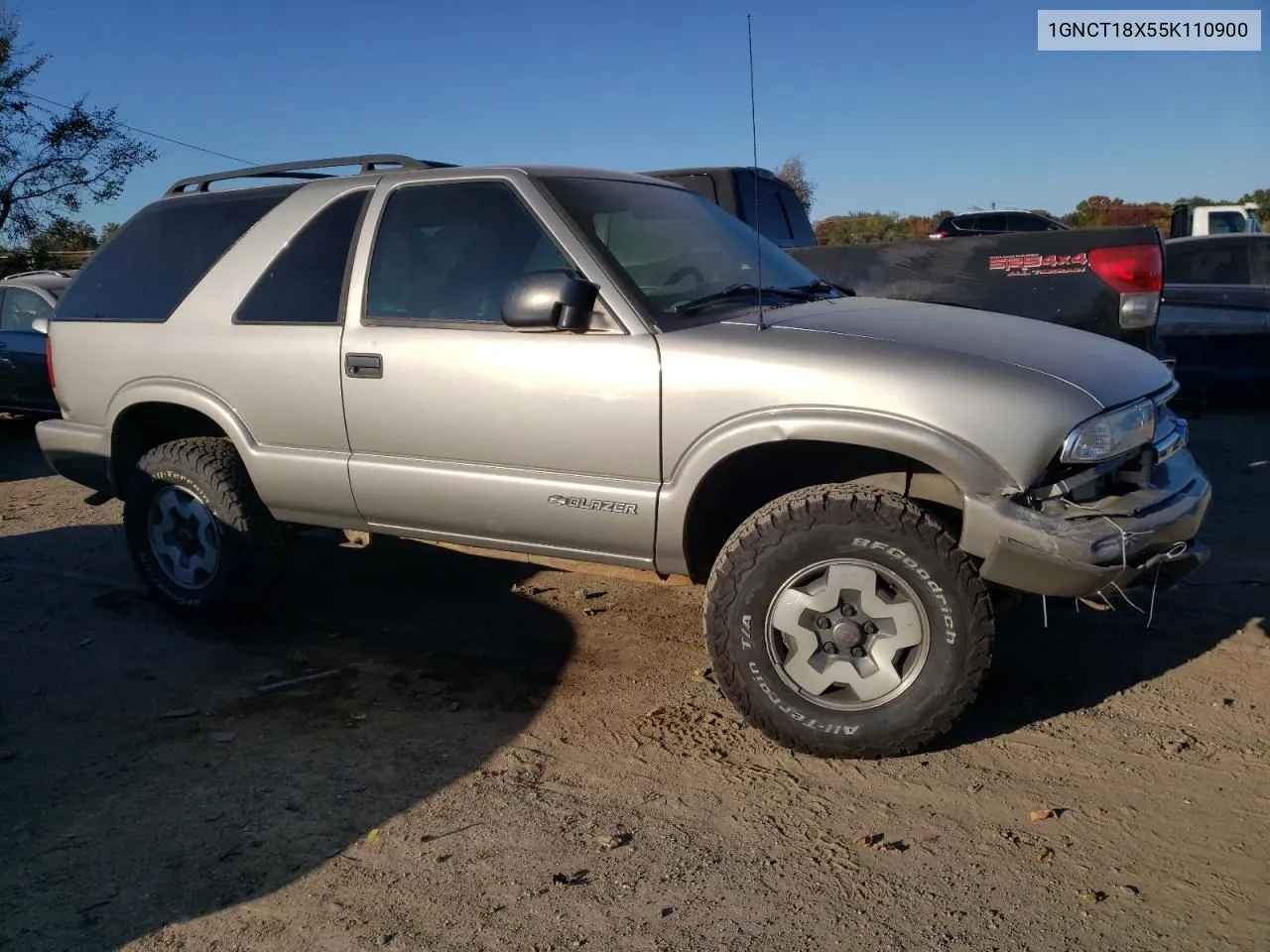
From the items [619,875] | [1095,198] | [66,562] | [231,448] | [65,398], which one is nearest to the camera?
[619,875]

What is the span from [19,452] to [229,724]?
7.56 m

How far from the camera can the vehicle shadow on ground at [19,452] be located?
8.91 metres

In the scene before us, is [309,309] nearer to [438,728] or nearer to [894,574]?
[438,728]

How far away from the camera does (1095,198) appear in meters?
40.5

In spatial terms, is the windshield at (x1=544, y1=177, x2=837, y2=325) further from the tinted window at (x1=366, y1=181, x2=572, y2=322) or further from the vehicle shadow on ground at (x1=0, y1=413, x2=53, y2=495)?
the vehicle shadow on ground at (x1=0, y1=413, x2=53, y2=495)

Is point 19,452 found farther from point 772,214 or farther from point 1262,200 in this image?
point 1262,200

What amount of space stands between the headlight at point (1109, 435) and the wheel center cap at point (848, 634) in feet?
2.67

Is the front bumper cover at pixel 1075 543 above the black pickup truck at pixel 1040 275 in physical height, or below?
below

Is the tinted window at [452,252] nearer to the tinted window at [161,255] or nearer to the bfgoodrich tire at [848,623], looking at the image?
the tinted window at [161,255]

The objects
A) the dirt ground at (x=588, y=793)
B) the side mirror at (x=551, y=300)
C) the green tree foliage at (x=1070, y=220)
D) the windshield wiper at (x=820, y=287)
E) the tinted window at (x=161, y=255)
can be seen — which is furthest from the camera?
the green tree foliage at (x=1070, y=220)

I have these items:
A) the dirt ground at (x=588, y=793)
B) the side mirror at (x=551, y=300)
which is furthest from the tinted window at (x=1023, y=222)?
the side mirror at (x=551, y=300)

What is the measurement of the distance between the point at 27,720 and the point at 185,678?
59 centimetres

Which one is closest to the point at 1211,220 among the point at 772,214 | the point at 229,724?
the point at 772,214

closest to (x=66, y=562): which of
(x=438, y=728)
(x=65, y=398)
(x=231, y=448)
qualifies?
(x=65, y=398)
